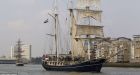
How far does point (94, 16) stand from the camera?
144375 millimetres

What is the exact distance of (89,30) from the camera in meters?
143

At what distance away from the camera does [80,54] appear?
439 feet

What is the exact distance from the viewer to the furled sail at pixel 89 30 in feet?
466

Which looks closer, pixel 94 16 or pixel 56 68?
pixel 56 68

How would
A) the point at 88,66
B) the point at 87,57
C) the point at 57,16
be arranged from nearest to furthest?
the point at 88,66 < the point at 87,57 < the point at 57,16

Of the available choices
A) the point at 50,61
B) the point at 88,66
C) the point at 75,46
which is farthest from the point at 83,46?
the point at 88,66

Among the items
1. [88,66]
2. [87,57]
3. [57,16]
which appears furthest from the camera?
[57,16]

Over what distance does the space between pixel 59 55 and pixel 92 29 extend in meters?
15.6

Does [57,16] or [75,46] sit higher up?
[57,16]

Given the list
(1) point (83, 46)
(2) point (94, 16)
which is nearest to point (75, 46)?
(1) point (83, 46)

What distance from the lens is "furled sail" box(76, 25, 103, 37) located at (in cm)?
14209

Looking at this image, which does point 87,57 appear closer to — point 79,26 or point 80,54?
point 80,54

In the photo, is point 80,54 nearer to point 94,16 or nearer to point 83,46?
point 83,46

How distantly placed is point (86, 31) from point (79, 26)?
9.62 ft
